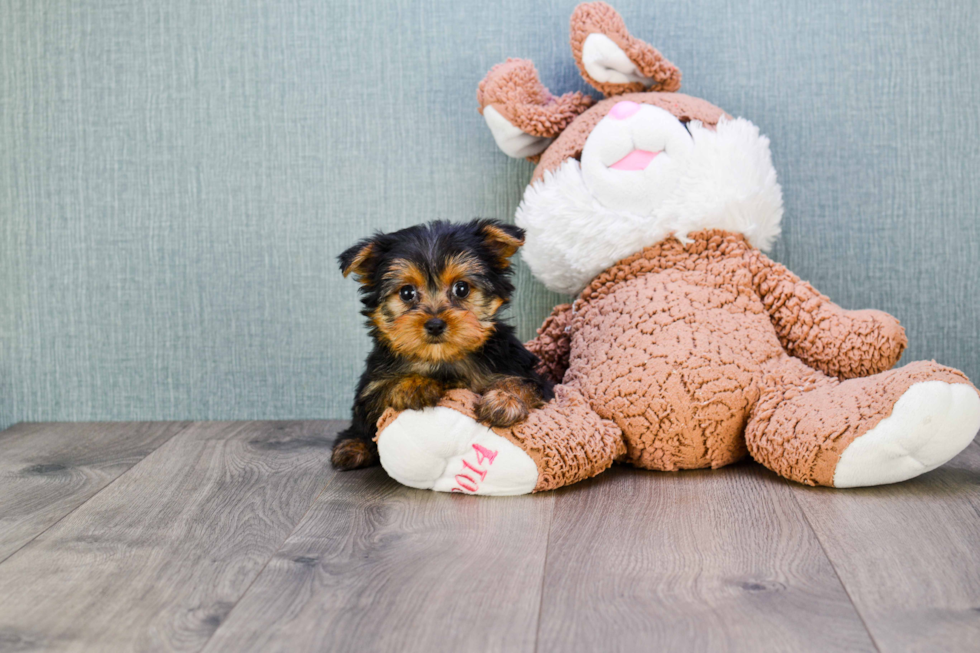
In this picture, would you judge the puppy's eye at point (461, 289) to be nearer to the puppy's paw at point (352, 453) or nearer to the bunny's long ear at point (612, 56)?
the puppy's paw at point (352, 453)

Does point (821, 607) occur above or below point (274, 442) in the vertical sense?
above

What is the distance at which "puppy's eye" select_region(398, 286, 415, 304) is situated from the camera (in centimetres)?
182

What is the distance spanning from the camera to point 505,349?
1.93 metres

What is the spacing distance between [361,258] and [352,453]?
589 mm

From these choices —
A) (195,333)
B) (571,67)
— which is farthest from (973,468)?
(195,333)

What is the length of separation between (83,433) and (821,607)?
2.25 metres

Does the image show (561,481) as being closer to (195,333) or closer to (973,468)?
(973,468)

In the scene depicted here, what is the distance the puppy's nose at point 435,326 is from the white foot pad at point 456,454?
0.19 meters

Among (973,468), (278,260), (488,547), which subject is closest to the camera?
(488,547)

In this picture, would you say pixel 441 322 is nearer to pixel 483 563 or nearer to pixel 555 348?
pixel 483 563

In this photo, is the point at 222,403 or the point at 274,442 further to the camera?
the point at 222,403

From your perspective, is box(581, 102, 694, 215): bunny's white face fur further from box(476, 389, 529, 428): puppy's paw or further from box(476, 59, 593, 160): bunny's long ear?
box(476, 389, 529, 428): puppy's paw

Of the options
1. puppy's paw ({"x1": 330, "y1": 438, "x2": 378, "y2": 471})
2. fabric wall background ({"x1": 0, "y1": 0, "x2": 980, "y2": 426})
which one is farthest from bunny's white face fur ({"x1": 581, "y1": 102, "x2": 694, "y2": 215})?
puppy's paw ({"x1": 330, "y1": 438, "x2": 378, "y2": 471})

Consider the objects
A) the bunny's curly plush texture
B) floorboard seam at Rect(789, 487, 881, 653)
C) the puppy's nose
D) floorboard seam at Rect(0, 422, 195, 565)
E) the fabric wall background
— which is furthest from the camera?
the fabric wall background
